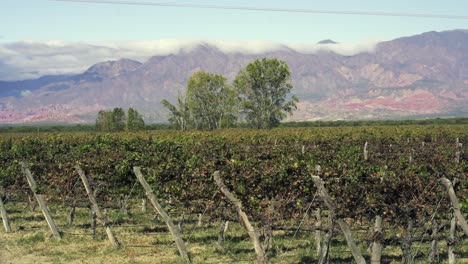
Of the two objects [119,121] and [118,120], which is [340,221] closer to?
[118,120]

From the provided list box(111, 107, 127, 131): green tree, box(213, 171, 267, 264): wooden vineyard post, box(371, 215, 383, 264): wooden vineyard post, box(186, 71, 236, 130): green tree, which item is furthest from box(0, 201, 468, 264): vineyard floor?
box(111, 107, 127, 131): green tree

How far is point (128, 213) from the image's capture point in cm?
2433

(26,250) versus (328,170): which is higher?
(328,170)

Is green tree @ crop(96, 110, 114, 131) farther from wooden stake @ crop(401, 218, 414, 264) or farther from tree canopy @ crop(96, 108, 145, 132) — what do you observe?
wooden stake @ crop(401, 218, 414, 264)

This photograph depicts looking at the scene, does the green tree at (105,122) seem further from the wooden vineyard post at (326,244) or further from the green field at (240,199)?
the wooden vineyard post at (326,244)

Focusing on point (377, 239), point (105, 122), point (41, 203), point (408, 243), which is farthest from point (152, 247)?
point (105, 122)

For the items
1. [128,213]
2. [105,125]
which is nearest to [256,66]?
[105,125]

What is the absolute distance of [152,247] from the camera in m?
17.1

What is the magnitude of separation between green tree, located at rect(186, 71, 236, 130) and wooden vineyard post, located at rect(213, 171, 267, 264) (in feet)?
339

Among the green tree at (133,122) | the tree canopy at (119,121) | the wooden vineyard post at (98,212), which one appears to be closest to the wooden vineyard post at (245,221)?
the wooden vineyard post at (98,212)

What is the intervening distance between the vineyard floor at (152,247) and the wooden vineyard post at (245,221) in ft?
7.15

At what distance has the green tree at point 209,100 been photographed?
119m

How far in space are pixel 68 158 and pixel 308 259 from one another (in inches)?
375

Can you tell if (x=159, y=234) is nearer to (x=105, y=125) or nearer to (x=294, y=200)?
(x=294, y=200)
